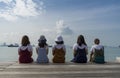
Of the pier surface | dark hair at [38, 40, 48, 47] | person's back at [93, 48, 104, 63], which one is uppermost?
dark hair at [38, 40, 48, 47]

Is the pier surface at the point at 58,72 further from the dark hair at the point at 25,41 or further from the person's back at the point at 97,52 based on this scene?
the person's back at the point at 97,52

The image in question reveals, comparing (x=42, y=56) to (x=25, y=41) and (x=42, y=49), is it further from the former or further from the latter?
(x=25, y=41)

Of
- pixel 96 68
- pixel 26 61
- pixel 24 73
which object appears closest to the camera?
pixel 24 73

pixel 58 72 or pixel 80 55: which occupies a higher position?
pixel 80 55

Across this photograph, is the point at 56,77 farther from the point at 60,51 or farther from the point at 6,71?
the point at 60,51

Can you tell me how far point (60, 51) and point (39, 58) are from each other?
3.71ft

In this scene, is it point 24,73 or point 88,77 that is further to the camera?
point 24,73

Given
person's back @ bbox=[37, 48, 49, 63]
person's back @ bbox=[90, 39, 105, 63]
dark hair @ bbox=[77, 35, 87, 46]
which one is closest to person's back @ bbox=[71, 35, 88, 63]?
dark hair @ bbox=[77, 35, 87, 46]

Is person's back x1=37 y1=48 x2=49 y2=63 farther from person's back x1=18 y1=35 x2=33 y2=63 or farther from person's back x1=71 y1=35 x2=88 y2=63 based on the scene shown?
person's back x1=71 y1=35 x2=88 y2=63

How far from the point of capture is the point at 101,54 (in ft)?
52.2

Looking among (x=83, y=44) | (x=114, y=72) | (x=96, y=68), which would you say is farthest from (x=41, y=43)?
(x=114, y=72)

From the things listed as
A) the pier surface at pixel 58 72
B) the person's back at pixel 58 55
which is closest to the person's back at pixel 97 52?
the person's back at pixel 58 55

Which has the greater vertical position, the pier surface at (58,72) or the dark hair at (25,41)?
the dark hair at (25,41)

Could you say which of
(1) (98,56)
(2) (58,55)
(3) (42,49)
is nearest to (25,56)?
(3) (42,49)
